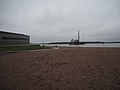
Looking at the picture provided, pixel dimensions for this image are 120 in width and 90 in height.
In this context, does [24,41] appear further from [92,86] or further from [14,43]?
[92,86]

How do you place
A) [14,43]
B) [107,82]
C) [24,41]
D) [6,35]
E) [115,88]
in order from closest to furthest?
[115,88] < [107,82] < [6,35] < [14,43] < [24,41]

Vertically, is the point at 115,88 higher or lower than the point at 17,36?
lower

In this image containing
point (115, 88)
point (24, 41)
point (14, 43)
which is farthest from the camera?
point (24, 41)

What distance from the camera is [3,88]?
3818mm

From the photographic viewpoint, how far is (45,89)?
3.84 metres

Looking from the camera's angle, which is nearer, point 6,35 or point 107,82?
point 107,82

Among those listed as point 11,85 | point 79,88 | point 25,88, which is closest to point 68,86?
point 79,88

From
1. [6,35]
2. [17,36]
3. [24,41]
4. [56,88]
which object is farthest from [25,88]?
[24,41]

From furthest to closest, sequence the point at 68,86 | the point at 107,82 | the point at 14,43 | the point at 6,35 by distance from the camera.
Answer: the point at 14,43 < the point at 6,35 < the point at 107,82 < the point at 68,86

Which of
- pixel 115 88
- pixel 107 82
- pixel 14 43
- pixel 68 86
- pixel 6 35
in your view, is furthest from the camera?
pixel 14 43

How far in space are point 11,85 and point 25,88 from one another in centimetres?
77

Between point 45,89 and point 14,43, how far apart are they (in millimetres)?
49902

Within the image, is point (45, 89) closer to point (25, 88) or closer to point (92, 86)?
point (25, 88)

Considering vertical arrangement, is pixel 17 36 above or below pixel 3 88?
above
